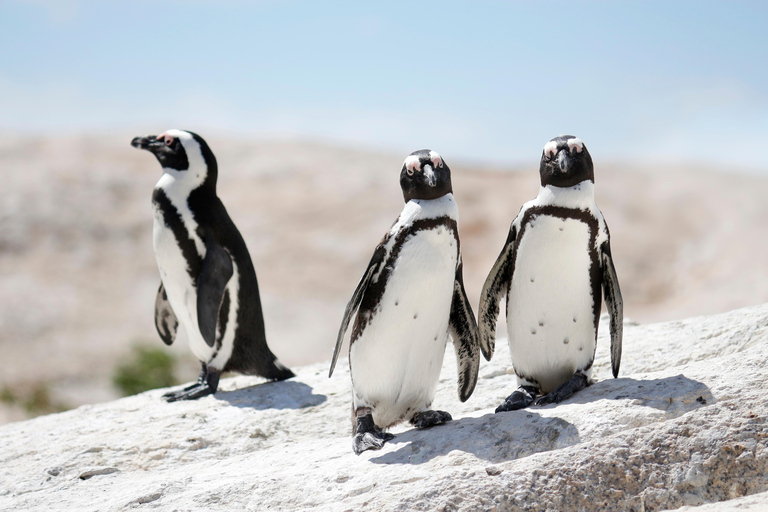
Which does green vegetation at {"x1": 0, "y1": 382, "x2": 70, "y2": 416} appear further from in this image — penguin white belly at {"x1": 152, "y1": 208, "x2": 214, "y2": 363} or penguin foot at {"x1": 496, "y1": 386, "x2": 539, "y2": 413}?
penguin foot at {"x1": 496, "y1": 386, "x2": 539, "y2": 413}

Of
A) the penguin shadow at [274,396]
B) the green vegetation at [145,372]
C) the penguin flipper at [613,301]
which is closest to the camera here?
the penguin flipper at [613,301]

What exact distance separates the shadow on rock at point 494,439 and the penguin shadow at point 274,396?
5.18 feet

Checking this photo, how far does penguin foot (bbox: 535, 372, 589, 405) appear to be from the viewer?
10.8 ft

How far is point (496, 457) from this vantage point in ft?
9.24

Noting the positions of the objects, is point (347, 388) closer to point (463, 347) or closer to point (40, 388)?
point (463, 347)

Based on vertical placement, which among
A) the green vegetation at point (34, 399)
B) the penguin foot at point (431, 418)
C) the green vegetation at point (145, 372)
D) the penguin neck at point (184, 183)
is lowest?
the green vegetation at point (34, 399)

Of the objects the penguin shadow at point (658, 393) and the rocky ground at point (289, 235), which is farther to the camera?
the rocky ground at point (289, 235)

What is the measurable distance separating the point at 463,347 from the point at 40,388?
12.4 meters

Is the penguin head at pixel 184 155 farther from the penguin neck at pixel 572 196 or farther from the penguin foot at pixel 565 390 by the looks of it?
the penguin foot at pixel 565 390

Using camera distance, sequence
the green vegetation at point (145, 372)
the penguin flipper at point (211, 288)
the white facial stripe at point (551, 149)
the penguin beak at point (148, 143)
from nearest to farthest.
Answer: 1. the white facial stripe at point (551, 149)
2. the penguin flipper at point (211, 288)
3. the penguin beak at point (148, 143)
4. the green vegetation at point (145, 372)

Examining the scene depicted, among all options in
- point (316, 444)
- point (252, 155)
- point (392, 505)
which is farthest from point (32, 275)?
point (392, 505)

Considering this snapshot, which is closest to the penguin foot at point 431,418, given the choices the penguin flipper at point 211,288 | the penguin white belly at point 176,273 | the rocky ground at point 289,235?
the penguin flipper at point 211,288

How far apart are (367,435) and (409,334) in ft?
1.61

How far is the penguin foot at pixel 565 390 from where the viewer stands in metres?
3.30
